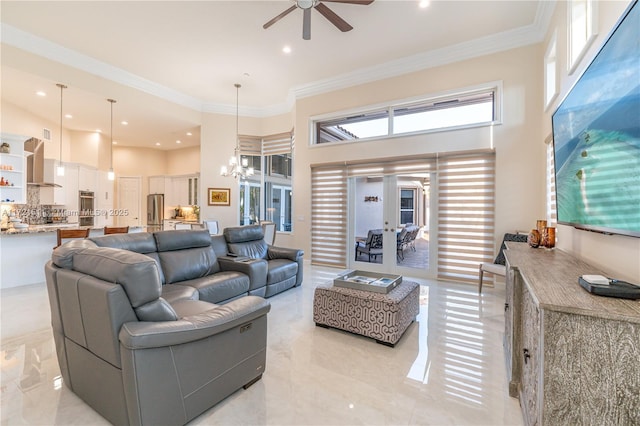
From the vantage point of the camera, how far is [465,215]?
198 inches

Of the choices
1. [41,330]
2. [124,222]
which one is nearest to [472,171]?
[41,330]

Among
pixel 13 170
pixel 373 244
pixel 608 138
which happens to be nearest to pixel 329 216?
pixel 373 244

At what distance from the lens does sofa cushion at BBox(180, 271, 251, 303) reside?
130 inches

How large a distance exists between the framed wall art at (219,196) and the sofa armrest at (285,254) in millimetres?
3150

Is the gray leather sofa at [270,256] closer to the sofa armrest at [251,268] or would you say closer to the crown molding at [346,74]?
the sofa armrest at [251,268]

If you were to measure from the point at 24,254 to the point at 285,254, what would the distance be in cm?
428

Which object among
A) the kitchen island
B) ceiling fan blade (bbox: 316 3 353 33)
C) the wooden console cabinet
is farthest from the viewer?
the kitchen island

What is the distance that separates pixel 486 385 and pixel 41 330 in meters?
4.39

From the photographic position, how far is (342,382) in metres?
2.25

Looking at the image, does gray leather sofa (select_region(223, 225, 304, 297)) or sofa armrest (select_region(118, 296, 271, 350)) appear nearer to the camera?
sofa armrest (select_region(118, 296, 271, 350))

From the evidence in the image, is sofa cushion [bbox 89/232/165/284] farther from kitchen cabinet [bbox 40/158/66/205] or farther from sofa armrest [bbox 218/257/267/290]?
kitchen cabinet [bbox 40/158/66/205]

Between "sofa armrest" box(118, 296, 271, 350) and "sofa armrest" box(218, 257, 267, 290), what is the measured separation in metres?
1.86

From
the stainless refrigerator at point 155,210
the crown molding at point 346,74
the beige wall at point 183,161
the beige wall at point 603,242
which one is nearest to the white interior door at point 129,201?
the stainless refrigerator at point 155,210

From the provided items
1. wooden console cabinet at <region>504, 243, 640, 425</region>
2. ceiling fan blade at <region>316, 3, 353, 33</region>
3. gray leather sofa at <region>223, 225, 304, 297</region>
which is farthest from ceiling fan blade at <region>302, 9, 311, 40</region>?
wooden console cabinet at <region>504, 243, 640, 425</region>
